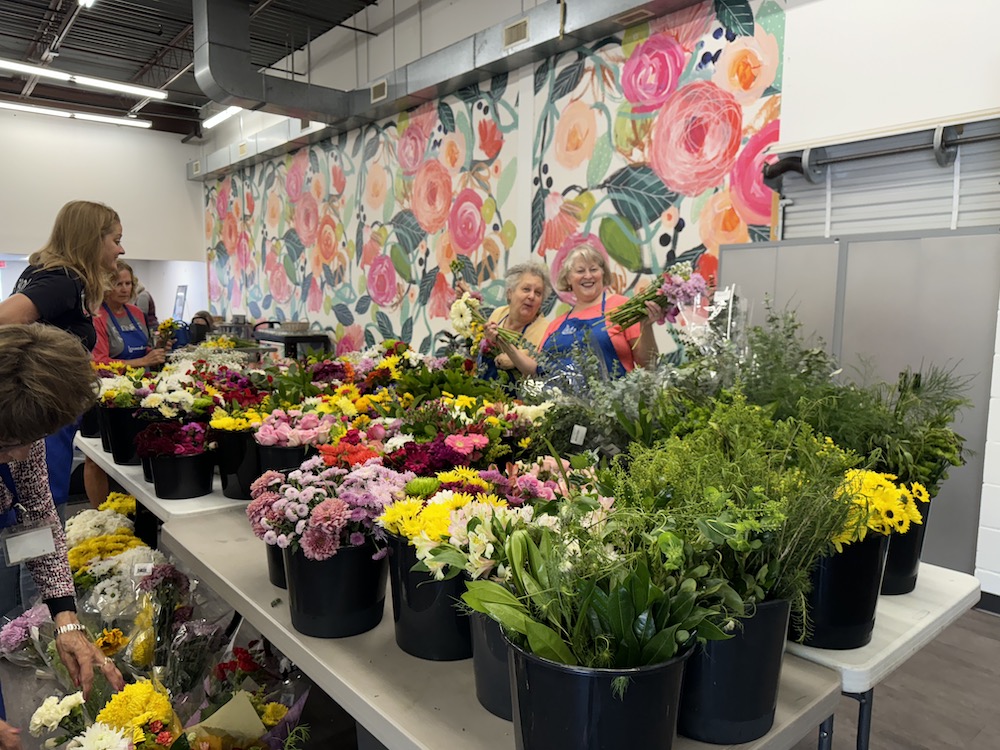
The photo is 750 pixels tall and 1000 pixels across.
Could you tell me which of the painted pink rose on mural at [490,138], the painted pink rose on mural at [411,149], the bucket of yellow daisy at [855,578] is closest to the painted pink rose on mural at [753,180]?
the painted pink rose on mural at [490,138]

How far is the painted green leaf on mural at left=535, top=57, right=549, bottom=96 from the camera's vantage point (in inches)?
198

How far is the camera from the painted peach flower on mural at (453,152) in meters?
5.88

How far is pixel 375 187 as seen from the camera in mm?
7047

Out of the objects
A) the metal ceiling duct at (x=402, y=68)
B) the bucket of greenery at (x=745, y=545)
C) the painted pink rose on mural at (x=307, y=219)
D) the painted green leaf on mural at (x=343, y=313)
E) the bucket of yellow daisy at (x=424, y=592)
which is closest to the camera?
the bucket of greenery at (x=745, y=545)

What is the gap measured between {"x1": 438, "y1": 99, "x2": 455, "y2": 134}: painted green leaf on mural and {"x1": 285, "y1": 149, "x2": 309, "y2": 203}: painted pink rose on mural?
2.71 metres

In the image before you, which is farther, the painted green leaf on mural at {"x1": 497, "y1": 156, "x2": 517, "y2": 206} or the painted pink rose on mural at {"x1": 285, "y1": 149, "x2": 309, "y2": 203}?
the painted pink rose on mural at {"x1": 285, "y1": 149, "x2": 309, "y2": 203}

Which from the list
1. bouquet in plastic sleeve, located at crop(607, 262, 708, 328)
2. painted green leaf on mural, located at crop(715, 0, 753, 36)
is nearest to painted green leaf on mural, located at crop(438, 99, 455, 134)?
painted green leaf on mural, located at crop(715, 0, 753, 36)

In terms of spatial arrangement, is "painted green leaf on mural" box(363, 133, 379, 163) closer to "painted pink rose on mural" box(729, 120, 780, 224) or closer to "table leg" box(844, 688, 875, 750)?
"painted pink rose on mural" box(729, 120, 780, 224)

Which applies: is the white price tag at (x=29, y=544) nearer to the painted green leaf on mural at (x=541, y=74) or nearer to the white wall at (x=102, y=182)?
the painted green leaf on mural at (x=541, y=74)

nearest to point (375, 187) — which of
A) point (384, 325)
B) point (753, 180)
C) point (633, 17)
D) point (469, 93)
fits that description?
point (384, 325)

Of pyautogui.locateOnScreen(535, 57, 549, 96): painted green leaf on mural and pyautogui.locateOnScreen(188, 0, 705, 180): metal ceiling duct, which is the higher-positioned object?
pyautogui.locateOnScreen(188, 0, 705, 180): metal ceiling duct

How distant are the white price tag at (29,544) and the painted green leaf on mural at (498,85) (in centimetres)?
470

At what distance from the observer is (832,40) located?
11.2 ft

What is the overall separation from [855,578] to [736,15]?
3.69 meters
